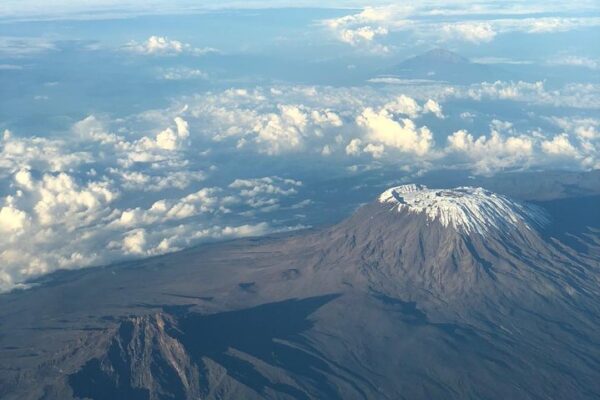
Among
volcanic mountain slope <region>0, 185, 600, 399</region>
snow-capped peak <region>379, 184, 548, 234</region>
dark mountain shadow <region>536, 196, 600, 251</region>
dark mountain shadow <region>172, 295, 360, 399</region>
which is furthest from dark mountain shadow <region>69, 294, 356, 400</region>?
dark mountain shadow <region>536, 196, 600, 251</region>

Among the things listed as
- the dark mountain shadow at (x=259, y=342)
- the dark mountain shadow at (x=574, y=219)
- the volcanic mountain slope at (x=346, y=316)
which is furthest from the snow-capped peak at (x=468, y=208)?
the dark mountain shadow at (x=259, y=342)

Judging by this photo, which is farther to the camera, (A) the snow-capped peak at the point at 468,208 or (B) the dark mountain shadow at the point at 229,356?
(A) the snow-capped peak at the point at 468,208

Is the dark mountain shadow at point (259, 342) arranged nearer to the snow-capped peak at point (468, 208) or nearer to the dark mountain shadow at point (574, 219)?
the snow-capped peak at point (468, 208)

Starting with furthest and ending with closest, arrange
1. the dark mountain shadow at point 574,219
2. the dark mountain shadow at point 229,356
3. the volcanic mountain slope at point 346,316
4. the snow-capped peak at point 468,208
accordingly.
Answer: the dark mountain shadow at point 574,219 → the snow-capped peak at point 468,208 → the volcanic mountain slope at point 346,316 → the dark mountain shadow at point 229,356

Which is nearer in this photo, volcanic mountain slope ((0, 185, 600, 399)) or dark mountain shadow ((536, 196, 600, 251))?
volcanic mountain slope ((0, 185, 600, 399))

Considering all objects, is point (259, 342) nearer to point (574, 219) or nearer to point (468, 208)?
point (468, 208)

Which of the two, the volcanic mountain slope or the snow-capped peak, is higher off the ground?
the snow-capped peak

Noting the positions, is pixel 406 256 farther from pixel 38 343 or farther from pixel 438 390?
pixel 38 343

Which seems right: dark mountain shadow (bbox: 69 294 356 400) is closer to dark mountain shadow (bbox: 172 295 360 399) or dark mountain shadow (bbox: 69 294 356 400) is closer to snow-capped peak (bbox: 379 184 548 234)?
dark mountain shadow (bbox: 172 295 360 399)
